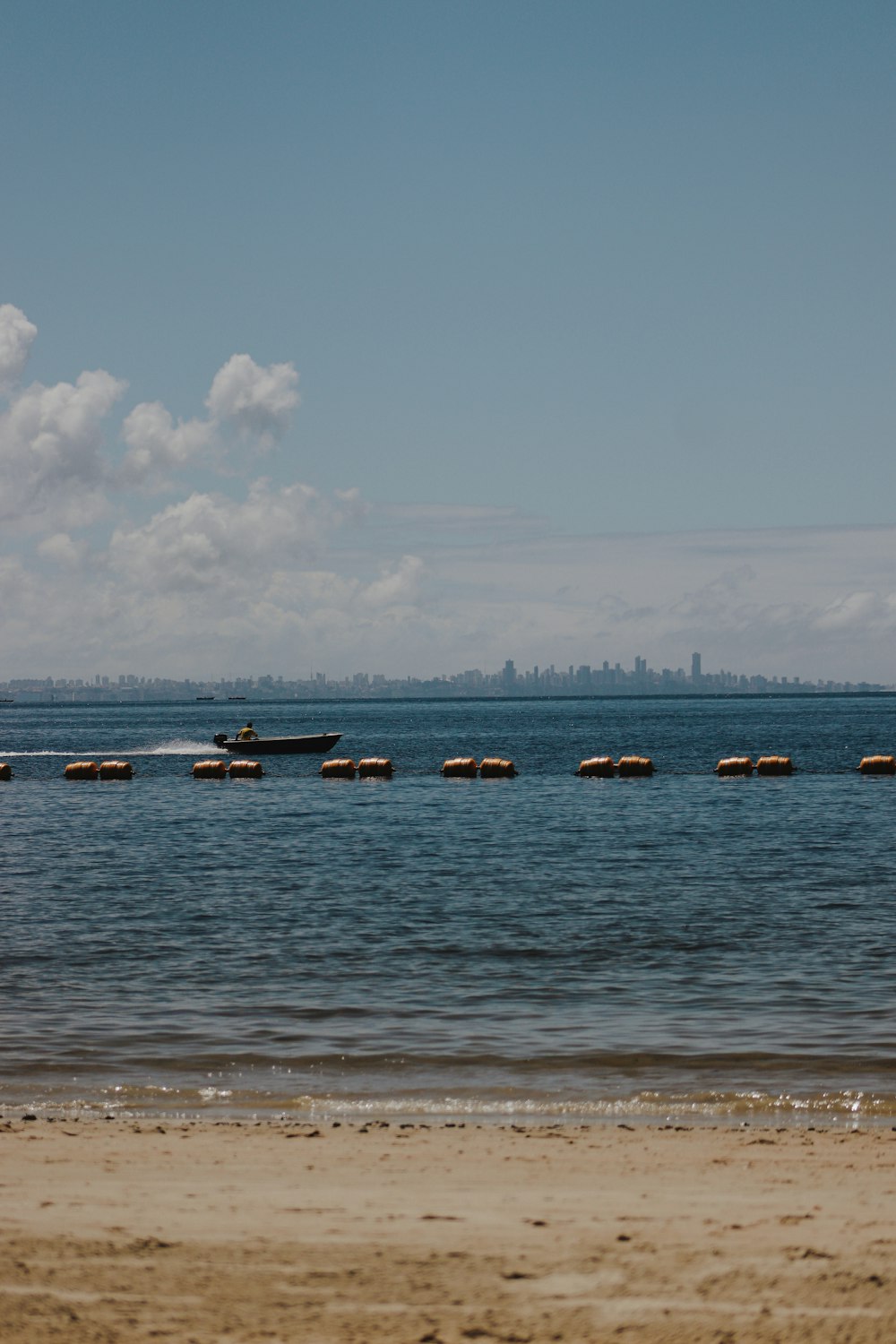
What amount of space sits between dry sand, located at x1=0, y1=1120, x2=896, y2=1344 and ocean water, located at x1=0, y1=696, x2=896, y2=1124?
1.90 metres

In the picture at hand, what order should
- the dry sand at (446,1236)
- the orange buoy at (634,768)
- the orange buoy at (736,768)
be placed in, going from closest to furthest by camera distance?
1. the dry sand at (446,1236)
2. the orange buoy at (736,768)
3. the orange buoy at (634,768)

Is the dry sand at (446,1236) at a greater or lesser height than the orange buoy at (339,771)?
greater

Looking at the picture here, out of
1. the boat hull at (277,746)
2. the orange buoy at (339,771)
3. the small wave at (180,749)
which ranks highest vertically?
the boat hull at (277,746)

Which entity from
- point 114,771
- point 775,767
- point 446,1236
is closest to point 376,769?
point 114,771

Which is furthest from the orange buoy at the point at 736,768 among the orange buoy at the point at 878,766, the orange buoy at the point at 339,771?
the orange buoy at the point at 339,771

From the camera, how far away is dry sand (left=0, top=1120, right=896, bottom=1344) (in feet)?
25.7

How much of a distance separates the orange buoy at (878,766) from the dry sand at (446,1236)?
217 feet

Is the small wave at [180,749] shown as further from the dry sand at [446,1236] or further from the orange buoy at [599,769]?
the dry sand at [446,1236]

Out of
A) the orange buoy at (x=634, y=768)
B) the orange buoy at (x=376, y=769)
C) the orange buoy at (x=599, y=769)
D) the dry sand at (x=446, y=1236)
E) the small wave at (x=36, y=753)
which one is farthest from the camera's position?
the small wave at (x=36, y=753)

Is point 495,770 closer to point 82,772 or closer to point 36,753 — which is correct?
point 82,772

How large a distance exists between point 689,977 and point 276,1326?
14497 millimetres

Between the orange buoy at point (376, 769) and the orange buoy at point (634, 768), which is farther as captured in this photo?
the orange buoy at point (376, 769)

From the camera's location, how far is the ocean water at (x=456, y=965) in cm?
1516

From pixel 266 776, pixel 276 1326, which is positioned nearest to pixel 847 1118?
pixel 276 1326
